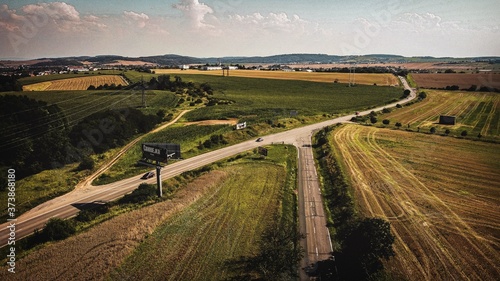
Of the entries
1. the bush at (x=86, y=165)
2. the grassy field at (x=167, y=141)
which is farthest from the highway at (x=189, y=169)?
the bush at (x=86, y=165)

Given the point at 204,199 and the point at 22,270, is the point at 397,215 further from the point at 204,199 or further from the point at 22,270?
the point at 22,270

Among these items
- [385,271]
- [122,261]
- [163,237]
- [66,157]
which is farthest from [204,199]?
[66,157]

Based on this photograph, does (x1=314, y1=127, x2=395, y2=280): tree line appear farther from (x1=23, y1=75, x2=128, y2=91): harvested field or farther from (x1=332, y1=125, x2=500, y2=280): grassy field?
(x1=23, y1=75, x2=128, y2=91): harvested field

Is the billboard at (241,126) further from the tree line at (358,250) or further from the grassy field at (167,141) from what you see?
the tree line at (358,250)

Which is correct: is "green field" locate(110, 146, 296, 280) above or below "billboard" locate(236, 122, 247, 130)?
below

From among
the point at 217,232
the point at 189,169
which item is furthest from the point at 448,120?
the point at 217,232

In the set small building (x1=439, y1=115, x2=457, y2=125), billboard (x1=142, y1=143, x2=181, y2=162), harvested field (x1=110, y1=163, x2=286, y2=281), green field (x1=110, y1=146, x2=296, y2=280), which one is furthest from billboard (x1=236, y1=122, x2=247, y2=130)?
small building (x1=439, y1=115, x2=457, y2=125)

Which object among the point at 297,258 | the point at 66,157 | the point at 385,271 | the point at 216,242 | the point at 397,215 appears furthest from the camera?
the point at 66,157
